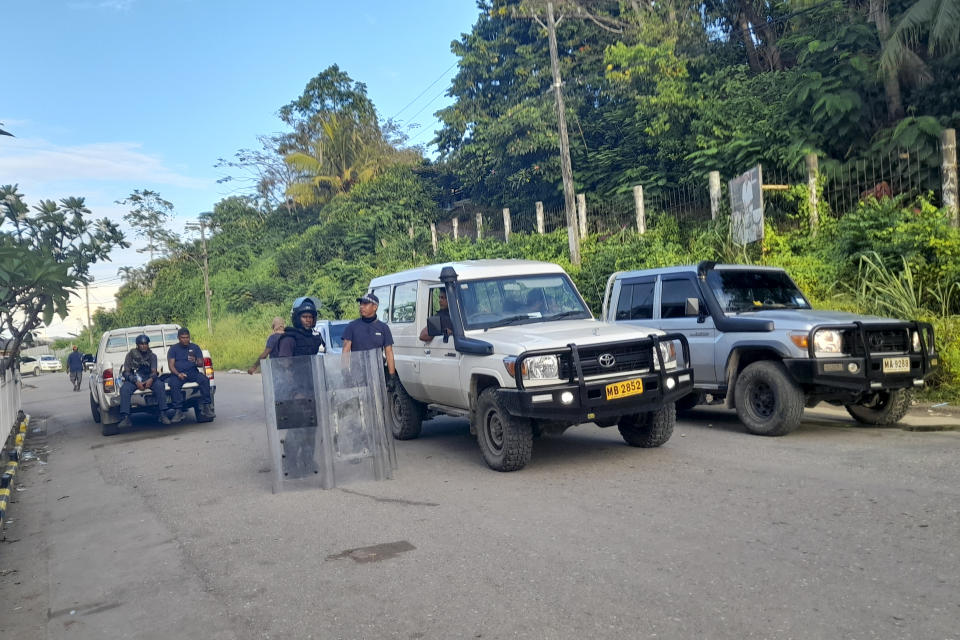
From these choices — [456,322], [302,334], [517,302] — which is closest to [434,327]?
[456,322]

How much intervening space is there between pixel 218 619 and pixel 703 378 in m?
6.61

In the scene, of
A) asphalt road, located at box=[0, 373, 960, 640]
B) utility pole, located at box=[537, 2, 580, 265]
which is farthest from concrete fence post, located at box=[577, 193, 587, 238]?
asphalt road, located at box=[0, 373, 960, 640]

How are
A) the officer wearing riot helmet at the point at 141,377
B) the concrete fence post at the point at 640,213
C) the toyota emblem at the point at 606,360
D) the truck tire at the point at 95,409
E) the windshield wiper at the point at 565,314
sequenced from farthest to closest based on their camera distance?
the concrete fence post at the point at 640,213 < the truck tire at the point at 95,409 < the officer wearing riot helmet at the point at 141,377 < the windshield wiper at the point at 565,314 < the toyota emblem at the point at 606,360

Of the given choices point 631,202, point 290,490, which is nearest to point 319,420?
point 290,490

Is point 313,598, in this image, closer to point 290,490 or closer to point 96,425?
point 290,490

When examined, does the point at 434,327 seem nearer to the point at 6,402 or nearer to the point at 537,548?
the point at 537,548

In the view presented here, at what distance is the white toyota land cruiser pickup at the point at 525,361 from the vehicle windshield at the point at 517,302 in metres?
0.01

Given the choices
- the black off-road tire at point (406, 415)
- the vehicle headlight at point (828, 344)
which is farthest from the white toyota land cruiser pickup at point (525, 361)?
the vehicle headlight at point (828, 344)

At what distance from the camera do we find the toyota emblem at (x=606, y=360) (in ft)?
24.2

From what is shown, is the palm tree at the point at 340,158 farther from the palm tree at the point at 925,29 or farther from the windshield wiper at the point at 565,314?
the windshield wiper at the point at 565,314

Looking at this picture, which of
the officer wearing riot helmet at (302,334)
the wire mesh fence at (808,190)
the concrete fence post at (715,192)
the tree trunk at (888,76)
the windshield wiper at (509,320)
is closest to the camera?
the windshield wiper at (509,320)

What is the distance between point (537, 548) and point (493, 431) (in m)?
2.67

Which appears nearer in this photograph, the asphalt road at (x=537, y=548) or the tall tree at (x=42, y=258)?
the asphalt road at (x=537, y=548)

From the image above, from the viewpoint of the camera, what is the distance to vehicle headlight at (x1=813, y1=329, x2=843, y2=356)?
8.27 metres
